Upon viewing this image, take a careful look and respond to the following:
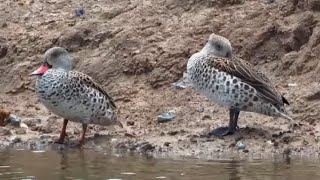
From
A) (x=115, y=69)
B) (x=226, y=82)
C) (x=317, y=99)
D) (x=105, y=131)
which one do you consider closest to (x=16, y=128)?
(x=105, y=131)

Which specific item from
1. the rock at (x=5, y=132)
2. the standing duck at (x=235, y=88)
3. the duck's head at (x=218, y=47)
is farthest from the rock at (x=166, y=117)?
the rock at (x=5, y=132)

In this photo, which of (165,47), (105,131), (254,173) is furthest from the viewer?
(165,47)

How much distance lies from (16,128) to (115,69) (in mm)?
1934

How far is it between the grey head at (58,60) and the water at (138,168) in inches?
49.7

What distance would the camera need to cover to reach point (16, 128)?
12.2 m

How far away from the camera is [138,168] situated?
9.94m

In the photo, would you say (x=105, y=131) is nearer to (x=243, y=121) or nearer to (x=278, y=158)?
(x=243, y=121)

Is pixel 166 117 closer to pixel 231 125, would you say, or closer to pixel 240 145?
pixel 231 125

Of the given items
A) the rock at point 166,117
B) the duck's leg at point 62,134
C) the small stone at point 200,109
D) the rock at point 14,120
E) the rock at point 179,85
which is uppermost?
the rock at point 179,85

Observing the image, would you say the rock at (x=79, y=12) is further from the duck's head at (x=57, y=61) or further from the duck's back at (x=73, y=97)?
the duck's back at (x=73, y=97)

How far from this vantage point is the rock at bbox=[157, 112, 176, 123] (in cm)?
1213

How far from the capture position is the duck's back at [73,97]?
37.5 ft

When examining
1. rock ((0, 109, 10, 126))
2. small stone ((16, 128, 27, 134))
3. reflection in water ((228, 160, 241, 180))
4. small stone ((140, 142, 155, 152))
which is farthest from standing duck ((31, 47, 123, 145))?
reflection in water ((228, 160, 241, 180))

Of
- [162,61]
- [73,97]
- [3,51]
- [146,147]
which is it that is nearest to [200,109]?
[162,61]
